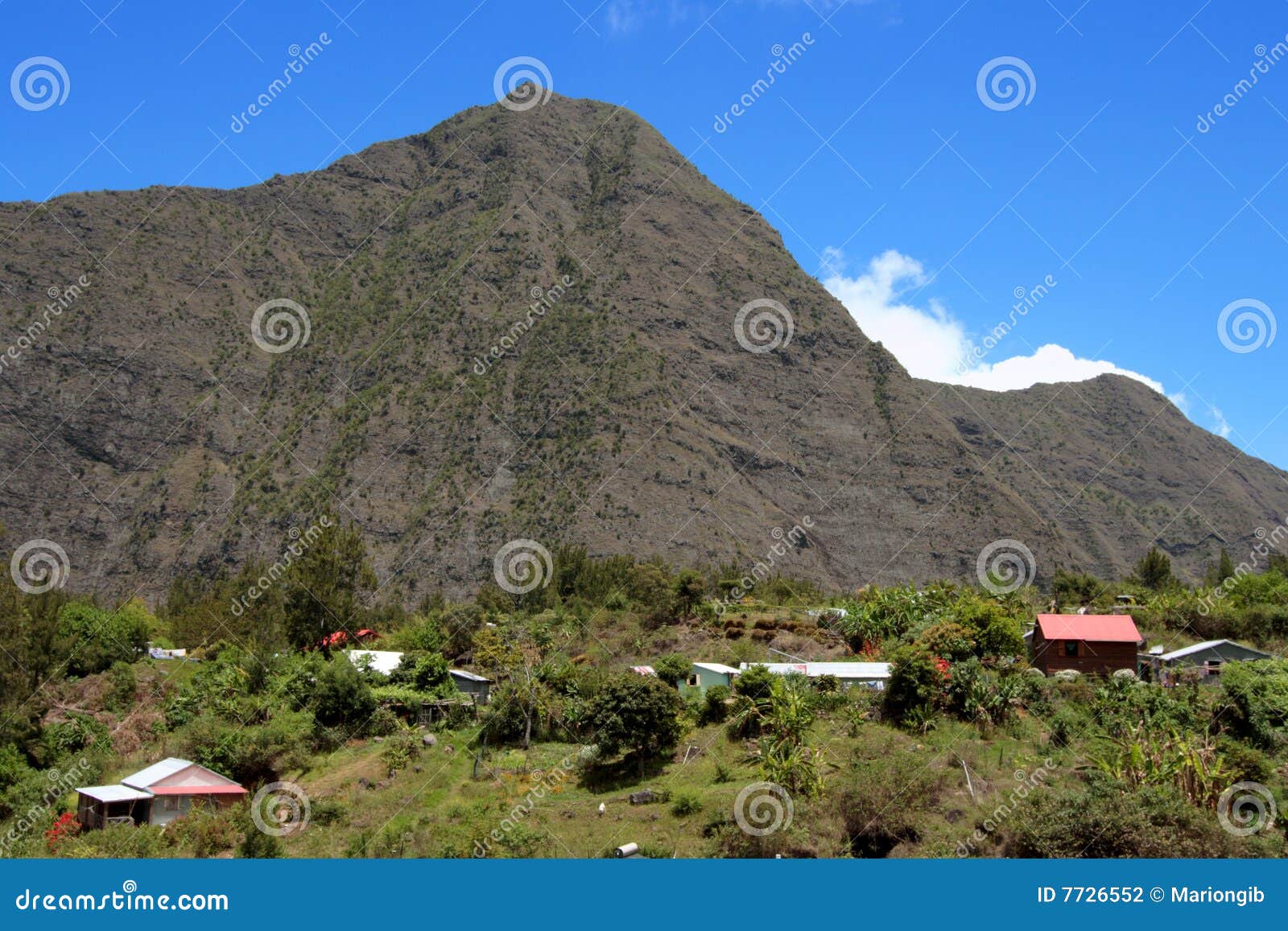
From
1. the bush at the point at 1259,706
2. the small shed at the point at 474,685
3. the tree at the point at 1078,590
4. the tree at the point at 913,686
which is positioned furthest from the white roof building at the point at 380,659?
the tree at the point at 1078,590

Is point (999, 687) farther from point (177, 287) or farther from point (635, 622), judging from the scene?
point (177, 287)

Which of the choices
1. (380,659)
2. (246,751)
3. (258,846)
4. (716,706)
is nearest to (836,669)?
(716,706)

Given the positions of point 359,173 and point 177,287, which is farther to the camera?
point 359,173

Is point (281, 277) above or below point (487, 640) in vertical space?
above

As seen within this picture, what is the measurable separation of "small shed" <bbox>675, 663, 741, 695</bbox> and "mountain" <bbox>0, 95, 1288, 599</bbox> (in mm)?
63974

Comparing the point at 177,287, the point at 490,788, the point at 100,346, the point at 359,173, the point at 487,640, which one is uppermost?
the point at 359,173

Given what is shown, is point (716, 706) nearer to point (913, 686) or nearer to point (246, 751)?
point (913, 686)

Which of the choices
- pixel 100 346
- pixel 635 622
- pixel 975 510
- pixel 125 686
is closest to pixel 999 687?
pixel 635 622

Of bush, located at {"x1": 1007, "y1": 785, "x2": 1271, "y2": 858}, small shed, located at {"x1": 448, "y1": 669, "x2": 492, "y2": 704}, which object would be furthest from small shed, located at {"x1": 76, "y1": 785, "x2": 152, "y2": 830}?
bush, located at {"x1": 1007, "y1": 785, "x2": 1271, "y2": 858}

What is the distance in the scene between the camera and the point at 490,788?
1275 inches

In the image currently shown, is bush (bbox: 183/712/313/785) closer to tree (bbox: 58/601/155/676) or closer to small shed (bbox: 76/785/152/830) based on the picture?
small shed (bbox: 76/785/152/830)

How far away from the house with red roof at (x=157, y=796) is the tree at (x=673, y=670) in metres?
16.1

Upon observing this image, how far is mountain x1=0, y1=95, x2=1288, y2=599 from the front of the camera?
11806cm

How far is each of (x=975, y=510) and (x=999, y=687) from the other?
94.0 metres
